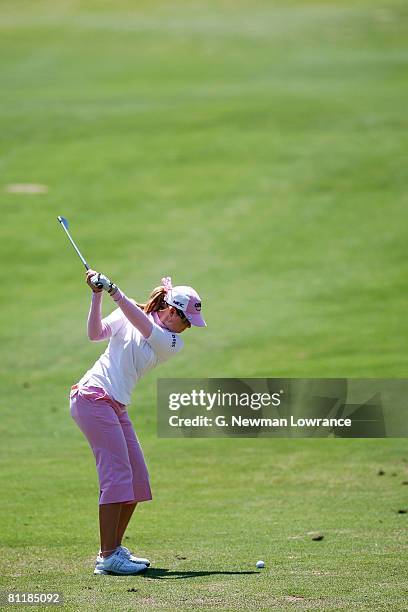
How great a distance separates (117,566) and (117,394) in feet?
4.69

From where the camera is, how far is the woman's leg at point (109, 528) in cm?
888

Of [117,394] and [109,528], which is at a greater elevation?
[117,394]

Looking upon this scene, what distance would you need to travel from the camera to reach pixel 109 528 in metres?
8.90

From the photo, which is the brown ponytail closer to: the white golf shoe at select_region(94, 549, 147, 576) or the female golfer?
the female golfer

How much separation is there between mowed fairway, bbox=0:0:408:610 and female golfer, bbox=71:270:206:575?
405mm

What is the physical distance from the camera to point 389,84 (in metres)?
38.6

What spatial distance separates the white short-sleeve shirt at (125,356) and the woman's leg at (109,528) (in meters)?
0.89

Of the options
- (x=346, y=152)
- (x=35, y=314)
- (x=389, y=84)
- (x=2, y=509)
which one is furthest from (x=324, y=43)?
(x=2, y=509)

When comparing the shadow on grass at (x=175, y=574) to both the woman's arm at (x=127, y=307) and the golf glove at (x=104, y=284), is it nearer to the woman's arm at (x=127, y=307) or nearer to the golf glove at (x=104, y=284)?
the woman's arm at (x=127, y=307)

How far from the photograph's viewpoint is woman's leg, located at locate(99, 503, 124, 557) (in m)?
8.88

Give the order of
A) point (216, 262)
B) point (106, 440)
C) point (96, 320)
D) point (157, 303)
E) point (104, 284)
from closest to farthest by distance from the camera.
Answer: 1. point (104, 284)
2. point (96, 320)
3. point (106, 440)
4. point (157, 303)
5. point (216, 262)

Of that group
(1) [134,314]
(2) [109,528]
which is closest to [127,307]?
(1) [134,314]

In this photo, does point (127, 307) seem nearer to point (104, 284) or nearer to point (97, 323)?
point (104, 284)

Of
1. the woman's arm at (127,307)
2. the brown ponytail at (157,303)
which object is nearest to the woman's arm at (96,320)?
the woman's arm at (127,307)
